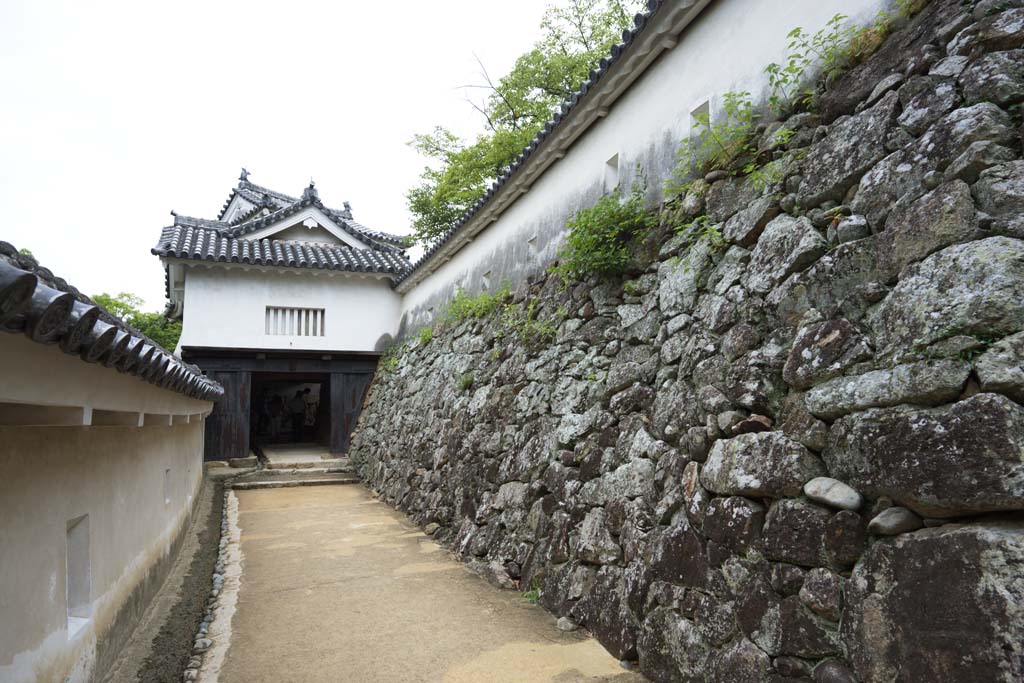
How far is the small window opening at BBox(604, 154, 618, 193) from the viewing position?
6.51 metres

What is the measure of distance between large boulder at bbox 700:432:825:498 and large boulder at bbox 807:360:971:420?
271mm

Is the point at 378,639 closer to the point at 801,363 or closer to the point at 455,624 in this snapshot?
the point at 455,624

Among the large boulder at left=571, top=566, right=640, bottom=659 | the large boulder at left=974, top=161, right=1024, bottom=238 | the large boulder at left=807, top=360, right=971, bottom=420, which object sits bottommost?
the large boulder at left=571, top=566, right=640, bottom=659

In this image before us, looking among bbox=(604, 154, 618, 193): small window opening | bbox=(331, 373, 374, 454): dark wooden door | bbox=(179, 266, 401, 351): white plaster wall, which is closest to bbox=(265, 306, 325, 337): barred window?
bbox=(179, 266, 401, 351): white plaster wall

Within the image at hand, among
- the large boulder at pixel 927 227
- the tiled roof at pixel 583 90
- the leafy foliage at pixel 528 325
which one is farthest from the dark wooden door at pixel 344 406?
the large boulder at pixel 927 227

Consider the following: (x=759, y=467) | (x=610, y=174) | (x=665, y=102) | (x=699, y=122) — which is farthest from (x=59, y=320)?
(x=610, y=174)

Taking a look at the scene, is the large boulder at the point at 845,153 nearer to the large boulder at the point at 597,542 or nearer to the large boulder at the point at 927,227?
the large boulder at the point at 927,227

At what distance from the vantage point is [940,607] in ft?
7.78

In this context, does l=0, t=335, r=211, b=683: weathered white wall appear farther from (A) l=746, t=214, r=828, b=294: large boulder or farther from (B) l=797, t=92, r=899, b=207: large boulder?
(B) l=797, t=92, r=899, b=207: large boulder

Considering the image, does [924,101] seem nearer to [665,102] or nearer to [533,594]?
[665,102]

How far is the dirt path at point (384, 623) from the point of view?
4230mm

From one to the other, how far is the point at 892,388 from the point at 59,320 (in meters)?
3.51

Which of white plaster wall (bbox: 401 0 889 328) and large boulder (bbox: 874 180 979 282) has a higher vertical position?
white plaster wall (bbox: 401 0 889 328)

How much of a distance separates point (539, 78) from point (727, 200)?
15.4 m
